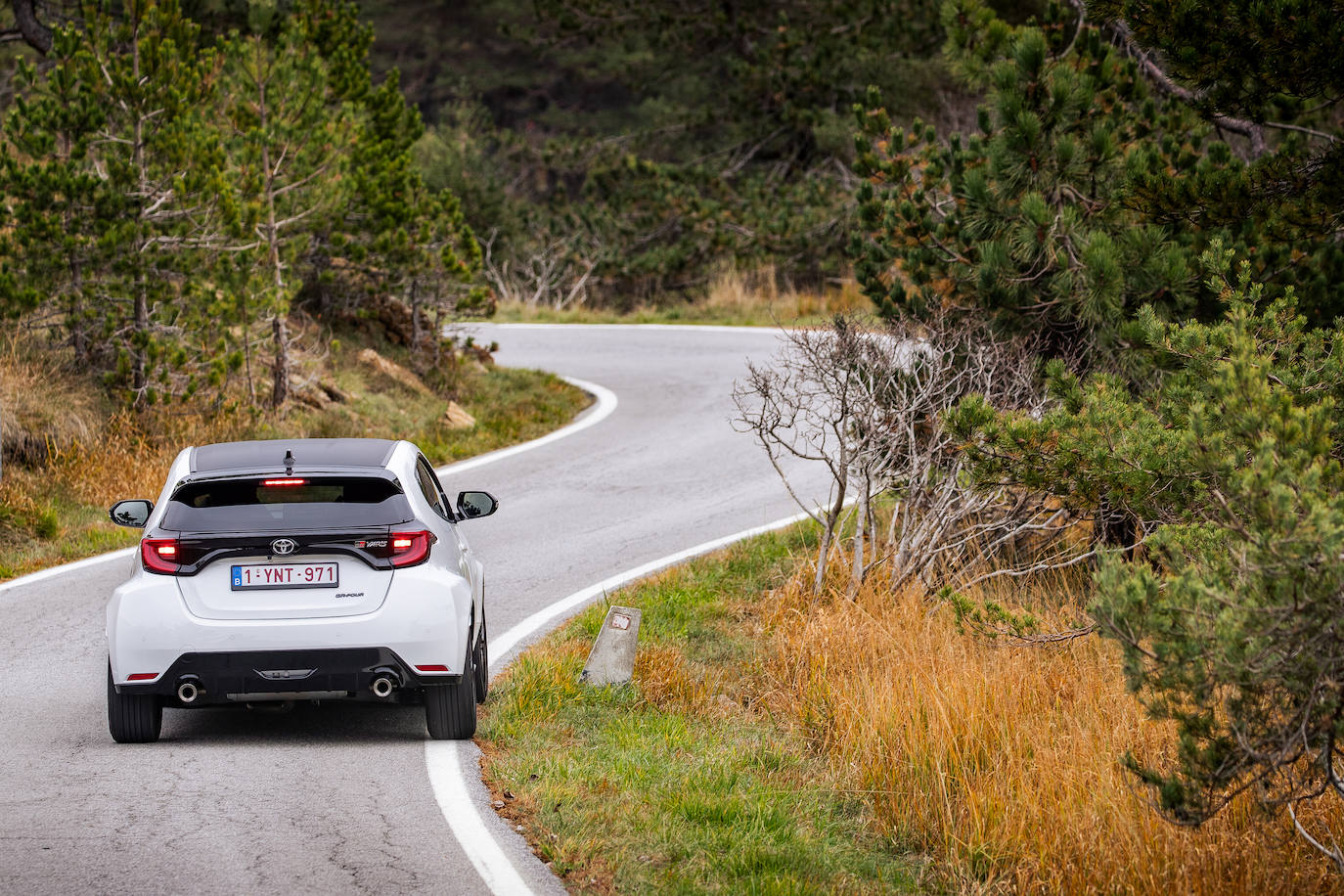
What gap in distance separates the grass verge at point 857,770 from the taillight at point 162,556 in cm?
180

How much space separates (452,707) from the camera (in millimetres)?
7293

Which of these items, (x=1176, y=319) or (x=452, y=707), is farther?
(x=1176, y=319)

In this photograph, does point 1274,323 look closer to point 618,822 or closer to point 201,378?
point 618,822

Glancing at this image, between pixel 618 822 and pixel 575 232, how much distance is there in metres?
27.4

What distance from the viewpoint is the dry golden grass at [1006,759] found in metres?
5.66

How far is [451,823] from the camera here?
6156 mm

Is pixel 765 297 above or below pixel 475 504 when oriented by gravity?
below

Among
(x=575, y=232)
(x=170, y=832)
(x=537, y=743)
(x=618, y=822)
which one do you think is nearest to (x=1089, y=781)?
(x=618, y=822)

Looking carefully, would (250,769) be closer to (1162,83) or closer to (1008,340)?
(1008,340)

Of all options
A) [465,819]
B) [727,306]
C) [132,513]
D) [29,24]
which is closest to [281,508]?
[132,513]

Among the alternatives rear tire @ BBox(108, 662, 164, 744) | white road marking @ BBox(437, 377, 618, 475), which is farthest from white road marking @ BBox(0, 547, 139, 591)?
white road marking @ BBox(437, 377, 618, 475)

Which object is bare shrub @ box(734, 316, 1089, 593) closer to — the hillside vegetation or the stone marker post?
the hillside vegetation

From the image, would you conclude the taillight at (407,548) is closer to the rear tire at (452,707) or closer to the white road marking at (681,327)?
the rear tire at (452,707)

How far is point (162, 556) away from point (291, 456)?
Answer: 81 centimetres
